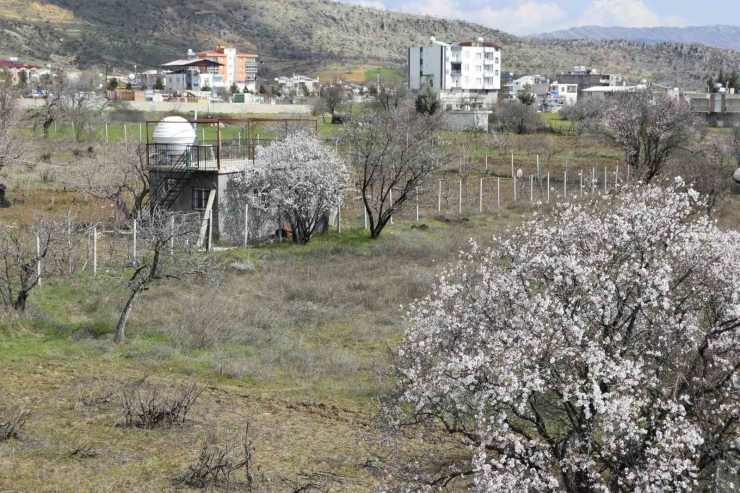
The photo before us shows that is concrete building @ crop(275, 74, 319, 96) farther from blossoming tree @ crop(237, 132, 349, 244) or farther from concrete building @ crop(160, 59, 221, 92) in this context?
blossoming tree @ crop(237, 132, 349, 244)

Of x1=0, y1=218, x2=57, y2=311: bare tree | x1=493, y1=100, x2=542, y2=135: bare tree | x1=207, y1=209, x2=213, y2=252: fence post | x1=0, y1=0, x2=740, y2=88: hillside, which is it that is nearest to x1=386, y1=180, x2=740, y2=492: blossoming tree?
x1=0, y1=218, x2=57, y2=311: bare tree

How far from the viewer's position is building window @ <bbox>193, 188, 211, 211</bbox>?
28.6 m

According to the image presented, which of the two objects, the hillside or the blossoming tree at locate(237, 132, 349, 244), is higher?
the hillside

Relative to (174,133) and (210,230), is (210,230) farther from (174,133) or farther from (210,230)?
(174,133)

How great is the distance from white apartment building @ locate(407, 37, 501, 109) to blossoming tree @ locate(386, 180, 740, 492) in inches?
4382

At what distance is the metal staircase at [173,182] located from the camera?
28.7 m

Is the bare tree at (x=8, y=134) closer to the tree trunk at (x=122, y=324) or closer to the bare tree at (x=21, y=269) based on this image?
the bare tree at (x=21, y=269)

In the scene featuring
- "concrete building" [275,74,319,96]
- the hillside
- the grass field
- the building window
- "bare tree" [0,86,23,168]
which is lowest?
the grass field

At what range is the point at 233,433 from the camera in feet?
42.5

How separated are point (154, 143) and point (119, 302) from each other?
1129 cm

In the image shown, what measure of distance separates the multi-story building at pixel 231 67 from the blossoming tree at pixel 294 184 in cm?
10183

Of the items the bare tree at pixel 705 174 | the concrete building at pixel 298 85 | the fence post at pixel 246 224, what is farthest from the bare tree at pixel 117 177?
the concrete building at pixel 298 85

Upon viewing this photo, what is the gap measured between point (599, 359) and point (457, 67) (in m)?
120

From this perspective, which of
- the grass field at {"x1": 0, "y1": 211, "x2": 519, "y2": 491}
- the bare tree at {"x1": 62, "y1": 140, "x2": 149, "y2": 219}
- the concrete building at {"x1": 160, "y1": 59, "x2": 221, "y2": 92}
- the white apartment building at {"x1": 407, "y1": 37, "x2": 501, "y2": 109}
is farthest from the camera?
the white apartment building at {"x1": 407, "y1": 37, "x2": 501, "y2": 109}
